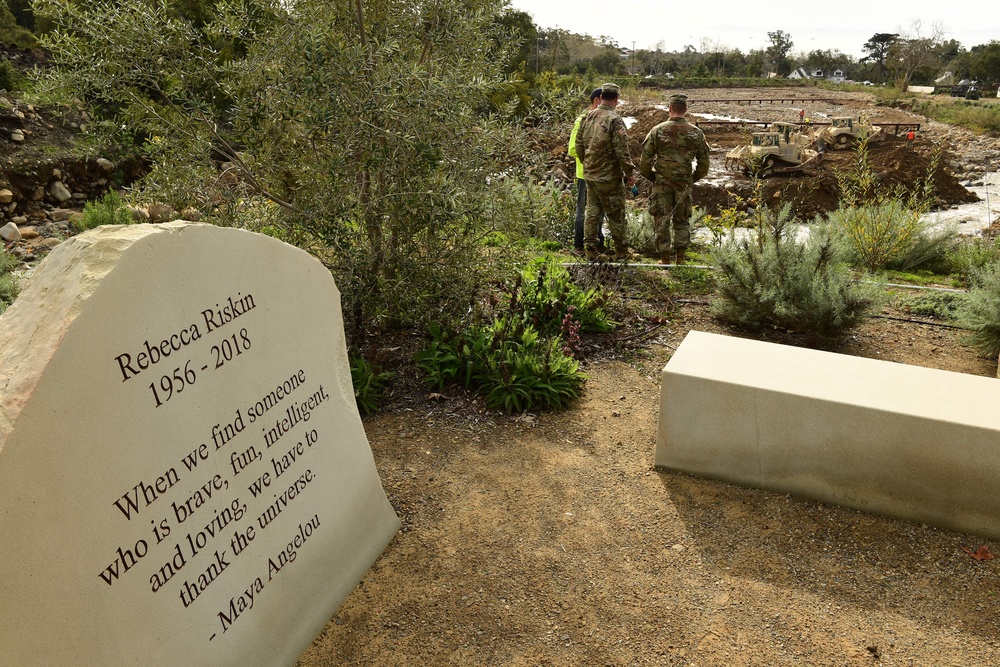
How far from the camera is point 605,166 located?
26.2 ft

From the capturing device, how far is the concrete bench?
340 centimetres

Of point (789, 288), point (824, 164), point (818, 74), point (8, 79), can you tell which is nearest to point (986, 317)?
point (789, 288)

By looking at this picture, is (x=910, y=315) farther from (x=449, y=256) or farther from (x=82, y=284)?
(x=82, y=284)

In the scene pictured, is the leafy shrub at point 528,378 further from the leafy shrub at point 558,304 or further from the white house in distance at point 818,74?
the white house in distance at point 818,74

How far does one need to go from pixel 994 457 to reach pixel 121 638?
3600mm

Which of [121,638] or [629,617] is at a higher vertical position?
[121,638]

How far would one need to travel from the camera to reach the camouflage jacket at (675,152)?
7930mm

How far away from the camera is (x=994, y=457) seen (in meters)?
3.31

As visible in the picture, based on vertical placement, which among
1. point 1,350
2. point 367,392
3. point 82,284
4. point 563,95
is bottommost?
point 367,392

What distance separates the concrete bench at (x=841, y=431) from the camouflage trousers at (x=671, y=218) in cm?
415

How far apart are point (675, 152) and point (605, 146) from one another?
2.63ft

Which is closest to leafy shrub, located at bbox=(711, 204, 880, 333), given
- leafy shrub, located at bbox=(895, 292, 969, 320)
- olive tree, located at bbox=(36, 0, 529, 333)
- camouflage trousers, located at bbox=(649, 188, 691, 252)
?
leafy shrub, located at bbox=(895, 292, 969, 320)

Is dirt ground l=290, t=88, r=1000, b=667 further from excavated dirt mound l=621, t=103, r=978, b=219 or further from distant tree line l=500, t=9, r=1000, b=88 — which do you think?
distant tree line l=500, t=9, r=1000, b=88

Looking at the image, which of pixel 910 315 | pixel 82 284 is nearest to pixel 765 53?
pixel 910 315
